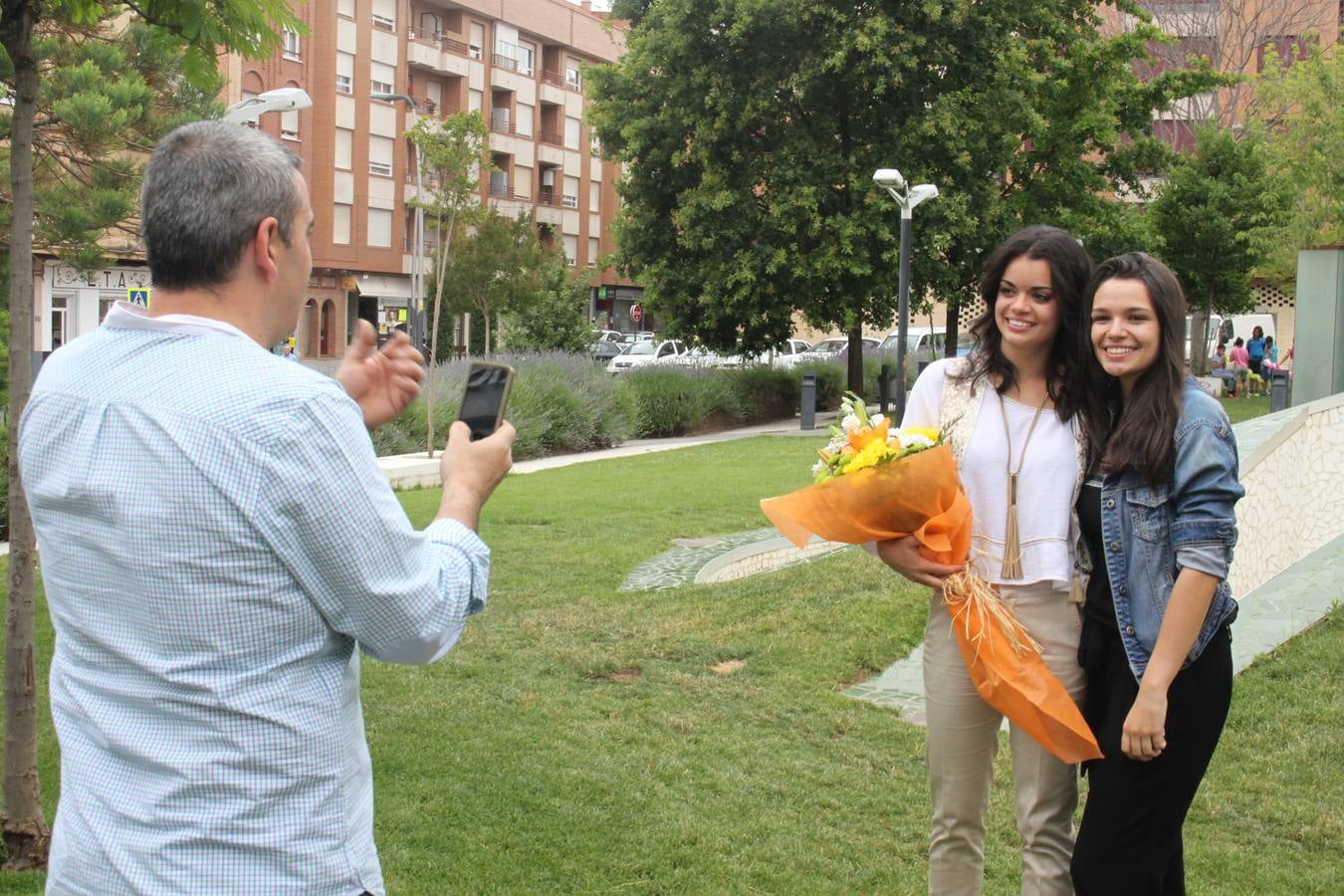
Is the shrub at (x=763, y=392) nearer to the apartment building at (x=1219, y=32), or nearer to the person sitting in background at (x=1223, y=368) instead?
the person sitting in background at (x=1223, y=368)

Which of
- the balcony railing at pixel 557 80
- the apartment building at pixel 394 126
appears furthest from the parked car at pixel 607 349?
the balcony railing at pixel 557 80

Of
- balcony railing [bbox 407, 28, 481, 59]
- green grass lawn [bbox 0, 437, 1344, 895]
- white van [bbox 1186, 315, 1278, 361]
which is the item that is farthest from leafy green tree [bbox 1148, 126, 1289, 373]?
balcony railing [bbox 407, 28, 481, 59]

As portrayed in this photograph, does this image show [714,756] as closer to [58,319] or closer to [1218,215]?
[1218,215]

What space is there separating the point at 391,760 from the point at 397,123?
4869 centimetres

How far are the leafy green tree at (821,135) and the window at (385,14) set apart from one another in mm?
25547

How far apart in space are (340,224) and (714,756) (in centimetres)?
4707

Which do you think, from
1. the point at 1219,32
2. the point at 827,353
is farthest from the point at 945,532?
the point at 1219,32

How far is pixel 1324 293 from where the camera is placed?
13.7 meters

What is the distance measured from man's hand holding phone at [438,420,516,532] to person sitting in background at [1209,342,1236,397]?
31.8 metres

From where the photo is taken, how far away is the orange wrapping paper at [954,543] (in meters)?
3.18

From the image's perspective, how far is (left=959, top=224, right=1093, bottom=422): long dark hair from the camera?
11.2 ft

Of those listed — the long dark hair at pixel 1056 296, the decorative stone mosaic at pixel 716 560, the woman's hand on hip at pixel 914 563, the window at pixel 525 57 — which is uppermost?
the window at pixel 525 57

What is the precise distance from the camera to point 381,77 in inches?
1980

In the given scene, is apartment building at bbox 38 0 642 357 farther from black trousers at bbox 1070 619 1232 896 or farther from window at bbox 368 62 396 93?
black trousers at bbox 1070 619 1232 896
